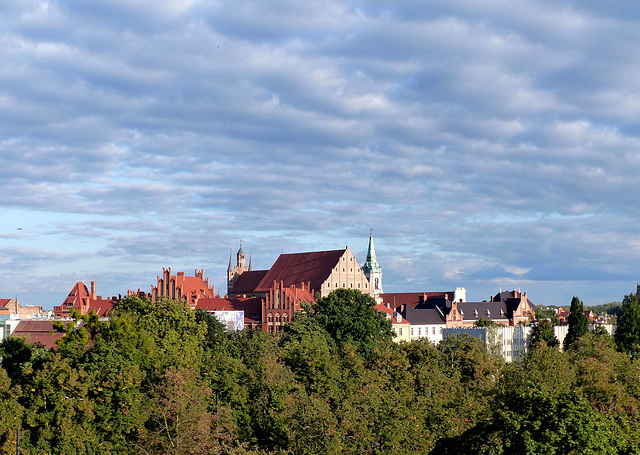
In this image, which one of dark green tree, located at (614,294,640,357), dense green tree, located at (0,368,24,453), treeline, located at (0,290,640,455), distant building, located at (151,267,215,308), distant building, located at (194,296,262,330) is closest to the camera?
treeline, located at (0,290,640,455)

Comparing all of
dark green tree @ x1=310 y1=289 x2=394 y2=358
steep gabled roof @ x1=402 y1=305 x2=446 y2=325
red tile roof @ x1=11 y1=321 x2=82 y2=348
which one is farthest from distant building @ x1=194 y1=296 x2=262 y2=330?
steep gabled roof @ x1=402 y1=305 x2=446 y2=325

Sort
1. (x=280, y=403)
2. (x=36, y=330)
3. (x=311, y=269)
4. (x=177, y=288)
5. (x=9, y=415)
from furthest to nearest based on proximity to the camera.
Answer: (x=311, y=269) < (x=177, y=288) < (x=36, y=330) < (x=280, y=403) < (x=9, y=415)

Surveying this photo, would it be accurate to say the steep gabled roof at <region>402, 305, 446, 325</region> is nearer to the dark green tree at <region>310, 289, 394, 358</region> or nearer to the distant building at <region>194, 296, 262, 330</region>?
the distant building at <region>194, 296, 262, 330</region>

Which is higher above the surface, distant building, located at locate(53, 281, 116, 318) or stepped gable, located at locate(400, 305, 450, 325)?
distant building, located at locate(53, 281, 116, 318)

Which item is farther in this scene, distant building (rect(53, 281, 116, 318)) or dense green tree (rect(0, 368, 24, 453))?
distant building (rect(53, 281, 116, 318))

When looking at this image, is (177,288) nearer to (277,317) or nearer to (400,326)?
(277,317)

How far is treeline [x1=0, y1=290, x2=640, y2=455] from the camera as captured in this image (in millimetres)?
34500

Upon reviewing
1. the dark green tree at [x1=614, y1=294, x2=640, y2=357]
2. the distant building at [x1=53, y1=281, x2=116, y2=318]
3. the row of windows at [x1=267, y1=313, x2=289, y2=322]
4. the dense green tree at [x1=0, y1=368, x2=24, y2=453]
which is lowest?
the dense green tree at [x1=0, y1=368, x2=24, y2=453]

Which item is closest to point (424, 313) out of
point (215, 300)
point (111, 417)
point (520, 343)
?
point (520, 343)

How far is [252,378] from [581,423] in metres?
37.0

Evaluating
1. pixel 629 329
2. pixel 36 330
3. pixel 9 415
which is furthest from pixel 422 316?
pixel 9 415

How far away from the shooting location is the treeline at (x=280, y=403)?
34500 millimetres

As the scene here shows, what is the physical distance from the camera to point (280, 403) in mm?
60312

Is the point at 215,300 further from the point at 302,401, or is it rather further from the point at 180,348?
the point at 302,401
